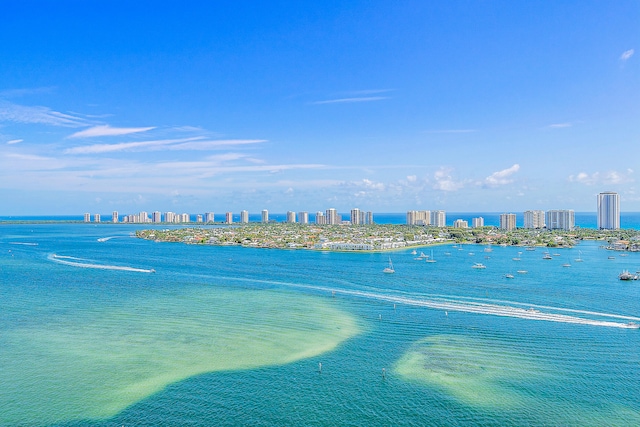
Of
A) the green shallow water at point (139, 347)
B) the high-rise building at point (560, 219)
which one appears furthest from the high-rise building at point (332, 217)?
the green shallow water at point (139, 347)

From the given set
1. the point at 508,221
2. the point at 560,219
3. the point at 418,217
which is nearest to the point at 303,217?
the point at 418,217

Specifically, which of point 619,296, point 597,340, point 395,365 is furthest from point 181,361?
point 619,296

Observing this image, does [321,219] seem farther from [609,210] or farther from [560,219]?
[609,210]

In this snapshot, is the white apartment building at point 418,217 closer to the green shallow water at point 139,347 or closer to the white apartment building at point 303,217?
the white apartment building at point 303,217

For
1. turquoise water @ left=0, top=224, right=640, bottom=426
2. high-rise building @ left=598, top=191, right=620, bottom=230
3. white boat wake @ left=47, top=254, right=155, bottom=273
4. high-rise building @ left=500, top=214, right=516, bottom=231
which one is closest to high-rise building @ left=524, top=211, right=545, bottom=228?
high-rise building @ left=500, top=214, right=516, bottom=231

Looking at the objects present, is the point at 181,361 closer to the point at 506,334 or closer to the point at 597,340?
the point at 506,334
